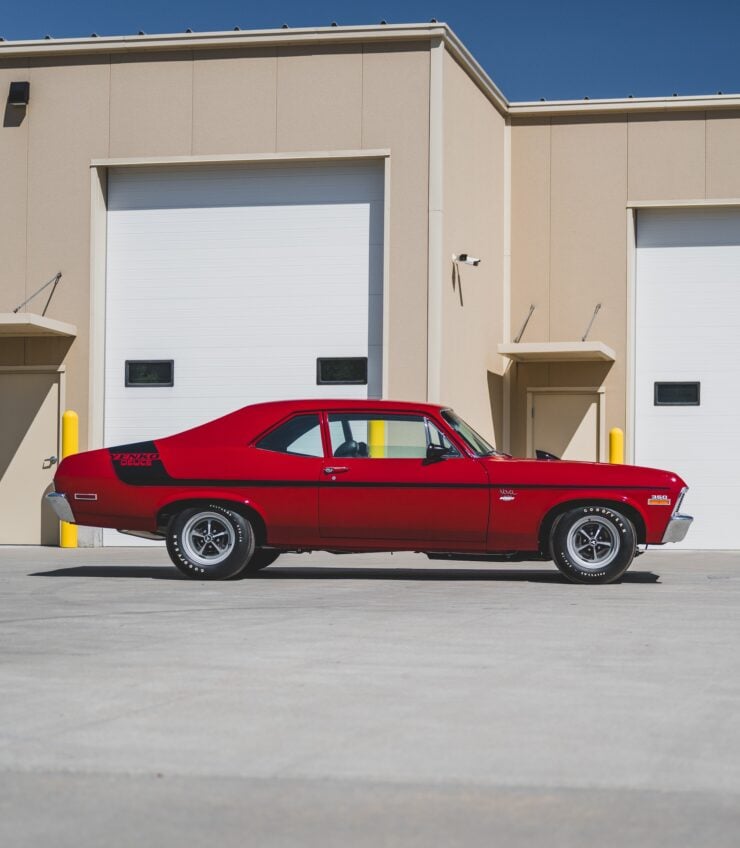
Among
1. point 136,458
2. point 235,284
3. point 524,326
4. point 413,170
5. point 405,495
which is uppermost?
point 413,170

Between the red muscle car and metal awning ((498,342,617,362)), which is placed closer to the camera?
the red muscle car

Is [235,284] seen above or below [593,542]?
above

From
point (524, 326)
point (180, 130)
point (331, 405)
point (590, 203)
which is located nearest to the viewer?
point (331, 405)

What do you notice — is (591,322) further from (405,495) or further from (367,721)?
(367,721)

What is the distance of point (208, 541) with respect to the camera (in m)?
11.7

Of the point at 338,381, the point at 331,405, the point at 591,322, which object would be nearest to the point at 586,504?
the point at 331,405

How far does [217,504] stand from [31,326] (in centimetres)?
655

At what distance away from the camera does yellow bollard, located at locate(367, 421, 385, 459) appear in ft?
37.9

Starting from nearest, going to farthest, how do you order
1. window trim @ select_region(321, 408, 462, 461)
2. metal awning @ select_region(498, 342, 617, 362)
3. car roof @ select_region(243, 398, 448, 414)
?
window trim @ select_region(321, 408, 462, 461)
car roof @ select_region(243, 398, 448, 414)
metal awning @ select_region(498, 342, 617, 362)

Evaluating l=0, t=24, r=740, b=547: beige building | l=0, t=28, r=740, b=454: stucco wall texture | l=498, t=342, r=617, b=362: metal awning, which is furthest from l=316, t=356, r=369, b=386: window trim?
l=498, t=342, r=617, b=362: metal awning

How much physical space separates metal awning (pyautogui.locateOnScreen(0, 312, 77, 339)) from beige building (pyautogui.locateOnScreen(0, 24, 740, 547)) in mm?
32

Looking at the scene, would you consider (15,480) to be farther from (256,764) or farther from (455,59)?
(256,764)

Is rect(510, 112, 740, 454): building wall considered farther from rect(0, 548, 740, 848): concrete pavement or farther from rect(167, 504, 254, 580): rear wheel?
rect(0, 548, 740, 848): concrete pavement

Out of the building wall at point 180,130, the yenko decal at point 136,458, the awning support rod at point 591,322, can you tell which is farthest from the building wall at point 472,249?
the yenko decal at point 136,458
